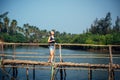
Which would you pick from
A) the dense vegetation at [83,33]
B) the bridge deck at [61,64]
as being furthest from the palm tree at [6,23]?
the bridge deck at [61,64]

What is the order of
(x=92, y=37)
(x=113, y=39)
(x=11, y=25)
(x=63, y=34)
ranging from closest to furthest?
(x=113, y=39) < (x=92, y=37) < (x=11, y=25) < (x=63, y=34)

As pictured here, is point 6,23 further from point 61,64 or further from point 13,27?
point 61,64

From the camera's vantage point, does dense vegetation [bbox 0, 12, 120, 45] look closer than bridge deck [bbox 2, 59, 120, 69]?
No

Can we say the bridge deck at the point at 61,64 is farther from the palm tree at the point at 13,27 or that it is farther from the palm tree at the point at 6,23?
the palm tree at the point at 13,27

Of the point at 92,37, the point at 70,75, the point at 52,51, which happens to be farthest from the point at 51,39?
the point at 92,37

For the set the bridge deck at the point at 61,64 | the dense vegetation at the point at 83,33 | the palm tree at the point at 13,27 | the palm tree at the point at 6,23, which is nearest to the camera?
the bridge deck at the point at 61,64

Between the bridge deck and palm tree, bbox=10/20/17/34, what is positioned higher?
palm tree, bbox=10/20/17/34

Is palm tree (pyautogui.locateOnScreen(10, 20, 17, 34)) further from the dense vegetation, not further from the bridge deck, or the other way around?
the bridge deck

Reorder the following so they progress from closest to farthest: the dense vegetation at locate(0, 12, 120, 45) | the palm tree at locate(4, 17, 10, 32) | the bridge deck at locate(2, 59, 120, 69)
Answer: the bridge deck at locate(2, 59, 120, 69)
the dense vegetation at locate(0, 12, 120, 45)
the palm tree at locate(4, 17, 10, 32)

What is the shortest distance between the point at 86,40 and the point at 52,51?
7354 cm

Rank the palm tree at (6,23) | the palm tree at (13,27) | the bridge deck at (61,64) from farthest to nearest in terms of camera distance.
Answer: the palm tree at (13,27) < the palm tree at (6,23) < the bridge deck at (61,64)

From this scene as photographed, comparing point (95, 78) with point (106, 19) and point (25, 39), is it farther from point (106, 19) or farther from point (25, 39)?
point (25, 39)

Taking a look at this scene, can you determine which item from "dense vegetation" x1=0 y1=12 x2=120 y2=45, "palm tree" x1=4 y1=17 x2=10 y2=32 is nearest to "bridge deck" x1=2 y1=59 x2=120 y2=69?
"dense vegetation" x1=0 y1=12 x2=120 y2=45

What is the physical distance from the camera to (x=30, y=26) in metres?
126
